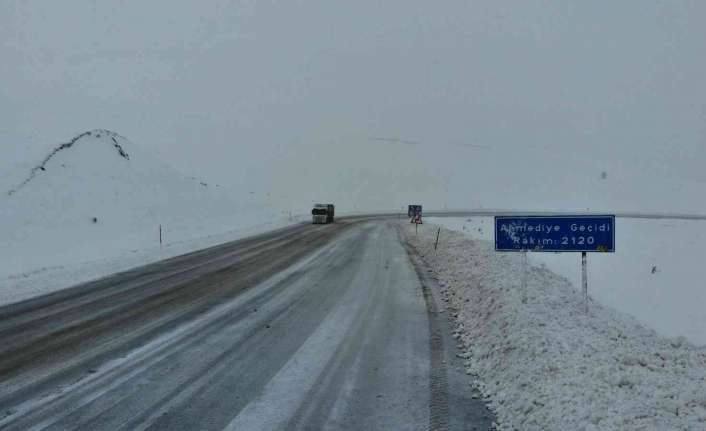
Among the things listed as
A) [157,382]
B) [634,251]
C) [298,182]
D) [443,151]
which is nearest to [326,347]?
[157,382]

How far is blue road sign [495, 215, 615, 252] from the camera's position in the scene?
30.3 feet

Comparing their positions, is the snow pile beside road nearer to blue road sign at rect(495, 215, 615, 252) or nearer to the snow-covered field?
blue road sign at rect(495, 215, 615, 252)

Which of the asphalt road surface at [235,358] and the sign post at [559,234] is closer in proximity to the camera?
the asphalt road surface at [235,358]

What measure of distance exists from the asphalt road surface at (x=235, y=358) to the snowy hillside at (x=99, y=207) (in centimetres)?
600

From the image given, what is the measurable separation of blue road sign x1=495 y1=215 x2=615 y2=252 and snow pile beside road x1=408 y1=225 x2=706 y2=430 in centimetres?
108

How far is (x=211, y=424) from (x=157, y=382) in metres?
1.58

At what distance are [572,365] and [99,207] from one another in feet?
109

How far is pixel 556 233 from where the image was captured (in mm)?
9648

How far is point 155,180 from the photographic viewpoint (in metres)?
42.5

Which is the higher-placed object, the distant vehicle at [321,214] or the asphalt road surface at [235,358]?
the distant vehicle at [321,214]

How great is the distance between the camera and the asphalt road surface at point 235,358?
5508mm

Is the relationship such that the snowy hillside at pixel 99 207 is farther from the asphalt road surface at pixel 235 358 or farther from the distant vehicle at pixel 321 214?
the asphalt road surface at pixel 235 358

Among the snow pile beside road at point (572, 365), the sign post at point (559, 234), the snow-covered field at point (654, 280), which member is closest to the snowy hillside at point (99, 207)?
the snow pile beside road at point (572, 365)

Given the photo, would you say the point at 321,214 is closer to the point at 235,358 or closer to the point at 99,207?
the point at 99,207
